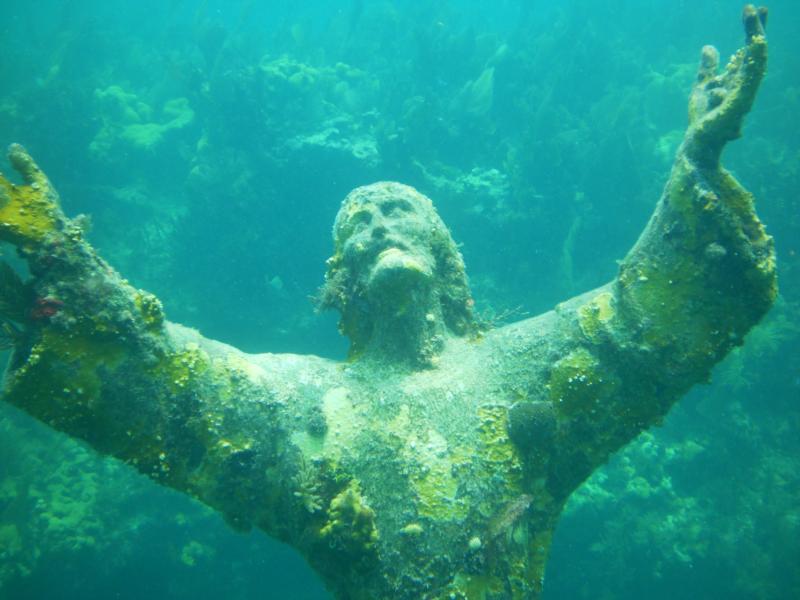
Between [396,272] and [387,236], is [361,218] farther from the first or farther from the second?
[396,272]

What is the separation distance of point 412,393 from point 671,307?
177 centimetres

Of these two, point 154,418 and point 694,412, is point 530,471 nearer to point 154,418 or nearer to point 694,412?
point 154,418

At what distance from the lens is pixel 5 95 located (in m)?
15.7

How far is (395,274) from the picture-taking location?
3.43m

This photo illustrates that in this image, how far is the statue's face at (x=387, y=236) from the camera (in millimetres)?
3477

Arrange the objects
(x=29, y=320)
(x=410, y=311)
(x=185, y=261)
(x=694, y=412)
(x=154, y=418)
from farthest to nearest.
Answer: (x=185, y=261), (x=694, y=412), (x=410, y=311), (x=154, y=418), (x=29, y=320)

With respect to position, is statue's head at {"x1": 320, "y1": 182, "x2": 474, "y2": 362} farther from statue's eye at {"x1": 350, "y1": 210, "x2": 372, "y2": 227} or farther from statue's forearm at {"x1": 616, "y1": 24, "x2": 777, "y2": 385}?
statue's forearm at {"x1": 616, "y1": 24, "x2": 777, "y2": 385}

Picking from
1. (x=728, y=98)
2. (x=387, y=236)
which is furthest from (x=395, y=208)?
(x=728, y=98)

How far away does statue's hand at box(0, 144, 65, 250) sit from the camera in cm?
237

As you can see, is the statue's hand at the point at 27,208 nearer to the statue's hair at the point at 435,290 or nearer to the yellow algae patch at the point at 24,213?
the yellow algae patch at the point at 24,213

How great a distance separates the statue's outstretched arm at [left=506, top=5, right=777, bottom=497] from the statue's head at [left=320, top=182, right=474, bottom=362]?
0.91m

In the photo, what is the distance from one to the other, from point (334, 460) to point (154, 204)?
1448 centimetres

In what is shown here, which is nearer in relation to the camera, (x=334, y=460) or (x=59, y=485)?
(x=334, y=460)

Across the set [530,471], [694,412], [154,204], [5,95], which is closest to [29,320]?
[530,471]
